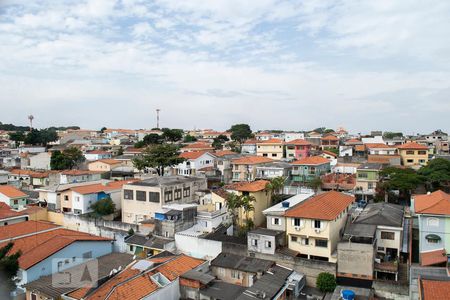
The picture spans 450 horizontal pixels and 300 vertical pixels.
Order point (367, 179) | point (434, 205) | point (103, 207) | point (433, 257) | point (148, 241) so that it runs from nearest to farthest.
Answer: point (433, 257), point (434, 205), point (148, 241), point (103, 207), point (367, 179)

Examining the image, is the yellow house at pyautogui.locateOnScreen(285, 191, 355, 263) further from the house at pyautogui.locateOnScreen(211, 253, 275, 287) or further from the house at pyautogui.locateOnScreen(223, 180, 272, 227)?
the house at pyautogui.locateOnScreen(223, 180, 272, 227)

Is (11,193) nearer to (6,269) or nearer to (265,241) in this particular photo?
(6,269)

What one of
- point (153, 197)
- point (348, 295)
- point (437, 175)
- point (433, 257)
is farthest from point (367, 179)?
point (153, 197)

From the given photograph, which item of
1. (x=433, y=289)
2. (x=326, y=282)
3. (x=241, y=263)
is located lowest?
(x=326, y=282)

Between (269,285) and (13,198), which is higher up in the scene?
(13,198)

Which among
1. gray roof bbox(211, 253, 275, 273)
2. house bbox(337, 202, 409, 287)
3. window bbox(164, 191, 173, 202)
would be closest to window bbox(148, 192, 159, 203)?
window bbox(164, 191, 173, 202)

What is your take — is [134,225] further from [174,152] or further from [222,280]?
[174,152]
